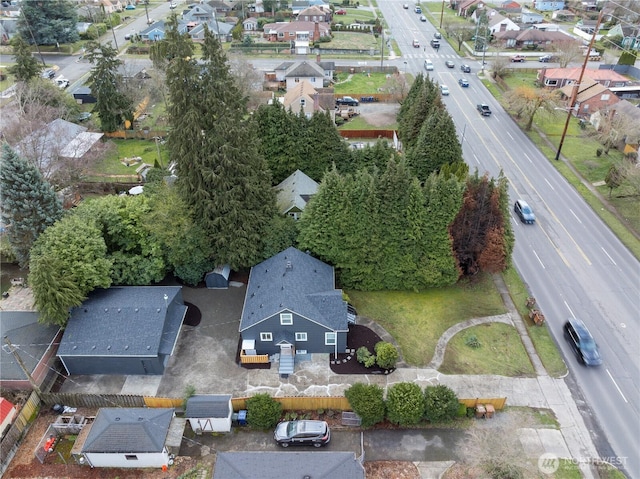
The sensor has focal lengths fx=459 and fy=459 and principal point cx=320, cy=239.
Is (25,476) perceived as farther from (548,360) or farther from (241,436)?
(548,360)

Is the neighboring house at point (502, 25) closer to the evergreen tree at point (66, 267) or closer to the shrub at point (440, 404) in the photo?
the shrub at point (440, 404)

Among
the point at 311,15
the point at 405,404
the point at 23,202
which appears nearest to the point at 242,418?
the point at 405,404

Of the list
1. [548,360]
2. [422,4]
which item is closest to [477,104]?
[548,360]

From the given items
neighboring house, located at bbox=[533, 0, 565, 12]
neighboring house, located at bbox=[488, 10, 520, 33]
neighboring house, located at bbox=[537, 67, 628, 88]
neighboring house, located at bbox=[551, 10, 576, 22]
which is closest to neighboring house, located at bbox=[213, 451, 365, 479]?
neighboring house, located at bbox=[537, 67, 628, 88]

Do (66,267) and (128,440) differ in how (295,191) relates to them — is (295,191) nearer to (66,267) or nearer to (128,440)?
(66,267)

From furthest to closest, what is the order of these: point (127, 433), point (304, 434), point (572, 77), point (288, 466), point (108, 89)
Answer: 1. point (572, 77)
2. point (108, 89)
3. point (304, 434)
4. point (127, 433)
5. point (288, 466)

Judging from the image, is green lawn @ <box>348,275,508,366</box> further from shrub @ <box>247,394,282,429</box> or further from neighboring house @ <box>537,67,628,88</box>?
neighboring house @ <box>537,67,628,88</box>

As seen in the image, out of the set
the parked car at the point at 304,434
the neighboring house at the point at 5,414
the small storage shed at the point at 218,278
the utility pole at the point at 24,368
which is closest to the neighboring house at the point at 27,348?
the utility pole at the point at 24,368
